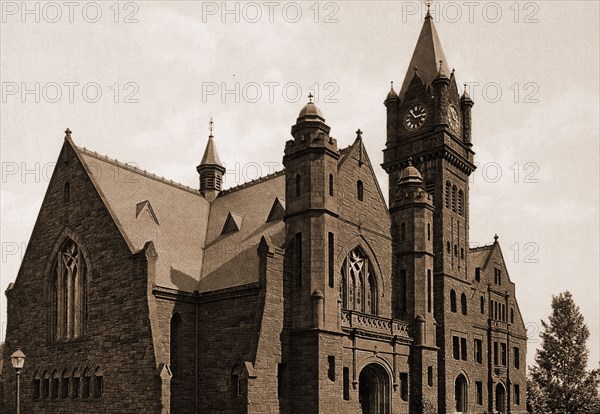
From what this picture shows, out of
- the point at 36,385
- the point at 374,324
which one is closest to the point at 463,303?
the point at 374,324

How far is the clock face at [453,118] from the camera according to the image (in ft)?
164

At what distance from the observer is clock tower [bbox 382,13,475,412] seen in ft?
155

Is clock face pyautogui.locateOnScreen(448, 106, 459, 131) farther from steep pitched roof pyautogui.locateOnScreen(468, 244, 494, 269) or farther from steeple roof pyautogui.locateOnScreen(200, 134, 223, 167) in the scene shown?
steeple roof pyautogui.locateOnScreen(200, 134, 223, 167)

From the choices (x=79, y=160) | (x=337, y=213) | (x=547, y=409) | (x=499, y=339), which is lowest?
(x=547, y=409)

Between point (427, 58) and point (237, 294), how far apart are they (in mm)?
28046

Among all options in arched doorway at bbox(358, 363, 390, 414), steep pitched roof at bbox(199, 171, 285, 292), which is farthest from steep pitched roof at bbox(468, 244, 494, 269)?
steep pitched roof at bbox(199, 171, 285, 292)

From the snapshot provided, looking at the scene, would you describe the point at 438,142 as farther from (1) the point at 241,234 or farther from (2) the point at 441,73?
(1) the point at 241,234

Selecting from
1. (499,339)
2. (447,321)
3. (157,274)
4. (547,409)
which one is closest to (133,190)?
Result: (157,274)

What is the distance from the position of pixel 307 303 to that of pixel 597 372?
38.2 metres

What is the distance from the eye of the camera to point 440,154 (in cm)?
4834

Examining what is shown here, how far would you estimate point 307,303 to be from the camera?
32.1 meters

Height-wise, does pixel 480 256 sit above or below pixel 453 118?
below

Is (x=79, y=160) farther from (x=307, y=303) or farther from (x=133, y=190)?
(x=307, y=303)

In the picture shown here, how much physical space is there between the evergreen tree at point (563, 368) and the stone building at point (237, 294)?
17282 millimetres
